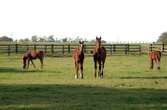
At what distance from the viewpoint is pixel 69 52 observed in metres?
56.4

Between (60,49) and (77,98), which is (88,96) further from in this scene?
(60,49)

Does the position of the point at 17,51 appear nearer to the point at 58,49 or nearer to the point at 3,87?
the point at 58,49

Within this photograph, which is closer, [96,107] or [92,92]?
[96,107]

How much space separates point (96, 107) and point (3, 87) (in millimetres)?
6837

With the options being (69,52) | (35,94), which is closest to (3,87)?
(35,94)

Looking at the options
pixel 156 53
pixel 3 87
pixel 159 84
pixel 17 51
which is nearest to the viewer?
pixel 3 87

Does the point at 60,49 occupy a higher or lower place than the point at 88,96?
higher

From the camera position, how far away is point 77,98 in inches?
637

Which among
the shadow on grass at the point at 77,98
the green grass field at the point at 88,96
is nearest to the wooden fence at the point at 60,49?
the green grass field at the point at 88,96

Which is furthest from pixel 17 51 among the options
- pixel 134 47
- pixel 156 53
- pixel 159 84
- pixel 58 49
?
pixel 159 84

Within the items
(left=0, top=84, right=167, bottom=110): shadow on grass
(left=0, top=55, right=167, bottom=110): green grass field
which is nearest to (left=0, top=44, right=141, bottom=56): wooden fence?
(left=0, top=55, right=167, bottom=110): green grass field

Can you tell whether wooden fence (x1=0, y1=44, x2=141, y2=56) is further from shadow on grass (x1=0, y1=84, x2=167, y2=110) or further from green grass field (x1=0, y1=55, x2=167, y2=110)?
shadow on grass (x1=0, y1=84, x2=167, y2=110)


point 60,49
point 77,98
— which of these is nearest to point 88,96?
point 77,98

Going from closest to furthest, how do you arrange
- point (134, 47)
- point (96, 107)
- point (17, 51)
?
1. point (96, 107)
2. point (17, 51)
3. point (134, 47)
